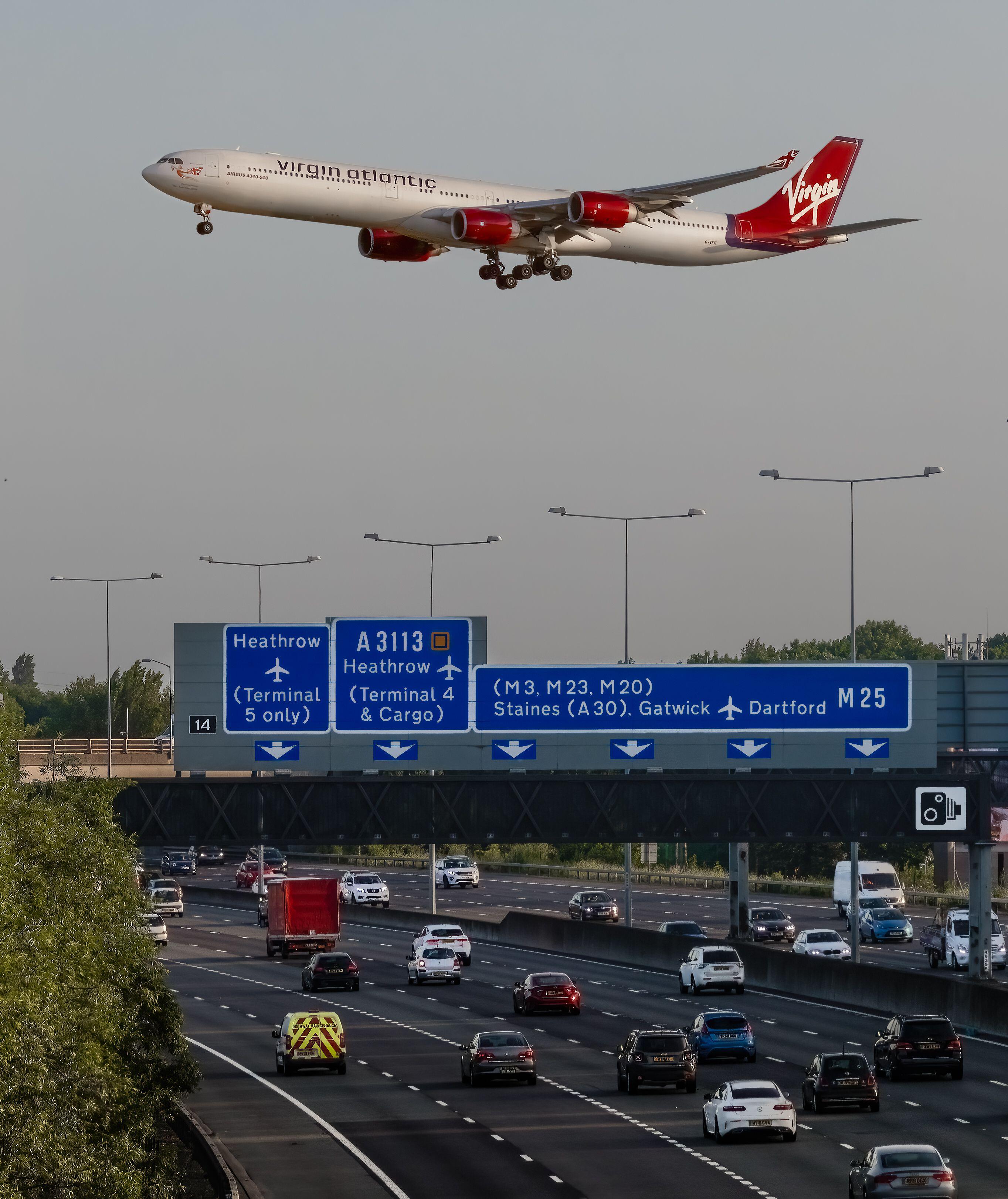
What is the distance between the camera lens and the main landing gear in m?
54.2

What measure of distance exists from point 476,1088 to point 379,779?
10.8 meters

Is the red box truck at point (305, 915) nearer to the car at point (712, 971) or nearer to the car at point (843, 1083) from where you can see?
the car at point (712, 971)

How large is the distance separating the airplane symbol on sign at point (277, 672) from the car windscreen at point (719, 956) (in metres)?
26.4

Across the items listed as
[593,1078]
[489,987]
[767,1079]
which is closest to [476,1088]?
[593,1078]

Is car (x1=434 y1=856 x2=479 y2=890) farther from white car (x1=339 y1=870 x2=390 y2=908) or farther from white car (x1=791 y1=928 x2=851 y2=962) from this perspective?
white car (x1=791 y1=928 x2=851 y2=962)

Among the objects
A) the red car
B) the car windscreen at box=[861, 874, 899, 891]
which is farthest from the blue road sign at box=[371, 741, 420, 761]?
the red car

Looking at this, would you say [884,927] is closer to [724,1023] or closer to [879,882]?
[879,882]

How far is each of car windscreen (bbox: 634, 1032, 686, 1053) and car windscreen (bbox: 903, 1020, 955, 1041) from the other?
6201 mm

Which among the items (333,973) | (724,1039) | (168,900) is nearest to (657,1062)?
(724,1039)

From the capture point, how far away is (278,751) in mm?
56281

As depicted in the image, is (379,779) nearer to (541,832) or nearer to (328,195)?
(541,832)

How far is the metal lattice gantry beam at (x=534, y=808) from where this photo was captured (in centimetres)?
6200

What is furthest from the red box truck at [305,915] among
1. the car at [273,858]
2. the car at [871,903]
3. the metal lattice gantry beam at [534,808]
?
the car at [273,858]

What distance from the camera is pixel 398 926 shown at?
110312mm
